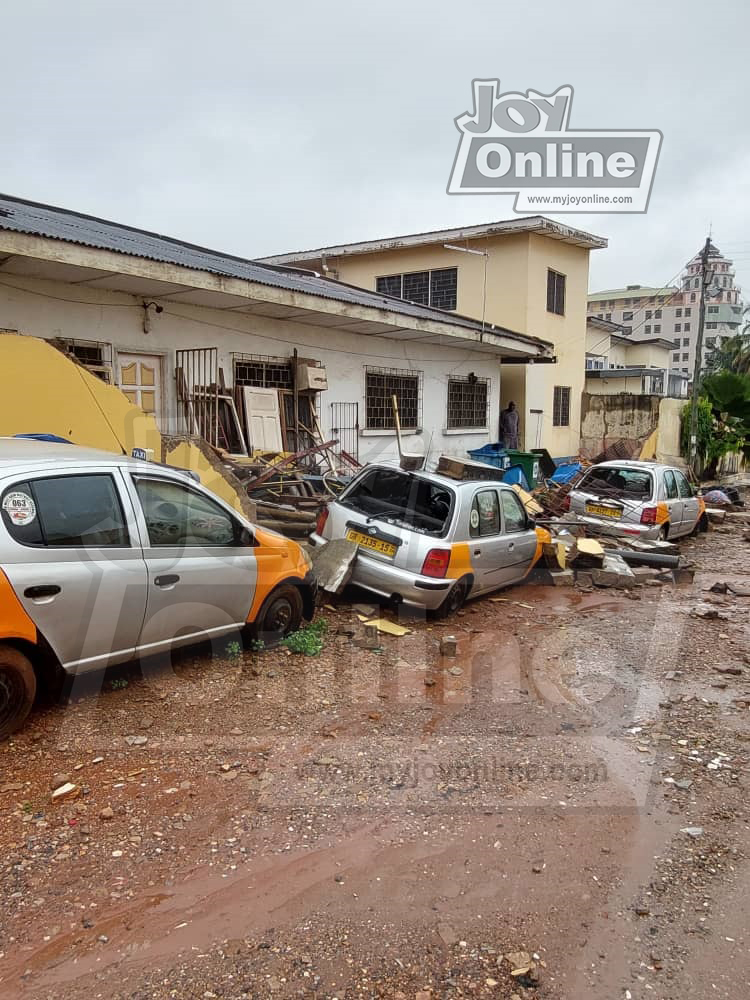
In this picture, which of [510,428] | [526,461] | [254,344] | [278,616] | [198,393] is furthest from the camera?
[510,428]

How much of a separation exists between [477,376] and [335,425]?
5.49 meters

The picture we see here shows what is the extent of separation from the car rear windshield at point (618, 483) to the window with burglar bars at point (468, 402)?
5216mm

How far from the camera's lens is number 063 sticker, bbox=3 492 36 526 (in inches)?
145

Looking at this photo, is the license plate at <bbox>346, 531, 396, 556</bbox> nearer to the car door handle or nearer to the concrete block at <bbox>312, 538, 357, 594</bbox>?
the concrete block at <bbox>312, 538, 357, 594</bbox>

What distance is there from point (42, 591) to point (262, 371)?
7998 millimetres

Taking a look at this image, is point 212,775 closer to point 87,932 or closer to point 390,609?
point 87,932

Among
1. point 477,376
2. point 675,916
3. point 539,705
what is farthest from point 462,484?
point 477,376

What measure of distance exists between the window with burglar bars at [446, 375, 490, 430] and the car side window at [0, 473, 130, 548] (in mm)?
12428

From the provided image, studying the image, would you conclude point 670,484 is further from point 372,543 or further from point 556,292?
point 556,292

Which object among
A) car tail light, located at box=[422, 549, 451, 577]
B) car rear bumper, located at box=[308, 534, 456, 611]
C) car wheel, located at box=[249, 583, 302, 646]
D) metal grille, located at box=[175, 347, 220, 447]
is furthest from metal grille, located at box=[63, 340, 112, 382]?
car tail light, located at box=[422, 549, 451, 577]

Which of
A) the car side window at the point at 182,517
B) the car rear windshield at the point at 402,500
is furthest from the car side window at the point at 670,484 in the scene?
the car side window at the point at 182,517

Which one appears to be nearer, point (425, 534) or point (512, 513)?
point (425, 534)

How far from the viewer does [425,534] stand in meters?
6.55

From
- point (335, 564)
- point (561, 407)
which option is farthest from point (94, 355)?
point (561, 407)
